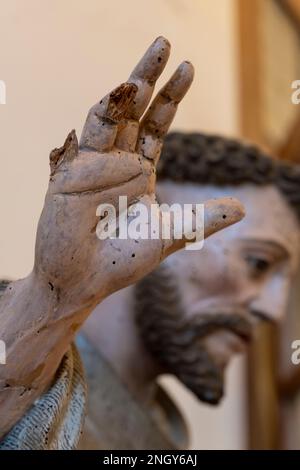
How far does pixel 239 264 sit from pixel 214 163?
0.12m

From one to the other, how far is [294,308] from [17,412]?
98cm

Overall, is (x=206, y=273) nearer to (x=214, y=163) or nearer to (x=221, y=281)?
(x=221, y=281)

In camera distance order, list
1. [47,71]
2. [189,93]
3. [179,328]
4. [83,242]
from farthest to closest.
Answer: [189,93] < [179,328] < [47,71] < [83,242]

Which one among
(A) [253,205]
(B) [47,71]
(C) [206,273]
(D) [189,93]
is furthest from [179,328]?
(D) [189,93]

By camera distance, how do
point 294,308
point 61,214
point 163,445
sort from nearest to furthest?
point 61,214
point 163,445
point 294,308

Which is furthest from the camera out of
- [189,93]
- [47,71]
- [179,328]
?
[189,93]

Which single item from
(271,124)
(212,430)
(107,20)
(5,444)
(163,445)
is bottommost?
(212,430)

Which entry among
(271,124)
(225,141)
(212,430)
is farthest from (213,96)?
(212,430)

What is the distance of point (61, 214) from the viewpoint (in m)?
0.55

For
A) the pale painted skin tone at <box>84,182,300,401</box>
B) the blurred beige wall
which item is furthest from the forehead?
the blurred beige wall

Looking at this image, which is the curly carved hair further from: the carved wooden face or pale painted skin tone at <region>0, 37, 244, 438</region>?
pale painted skin tone at <region>0, 37, 244, 438</region>

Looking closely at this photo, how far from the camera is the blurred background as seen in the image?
0.73m

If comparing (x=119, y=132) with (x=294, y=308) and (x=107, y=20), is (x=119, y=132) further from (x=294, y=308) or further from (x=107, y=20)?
(x=294, y=308)

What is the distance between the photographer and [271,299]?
40.4 inches
